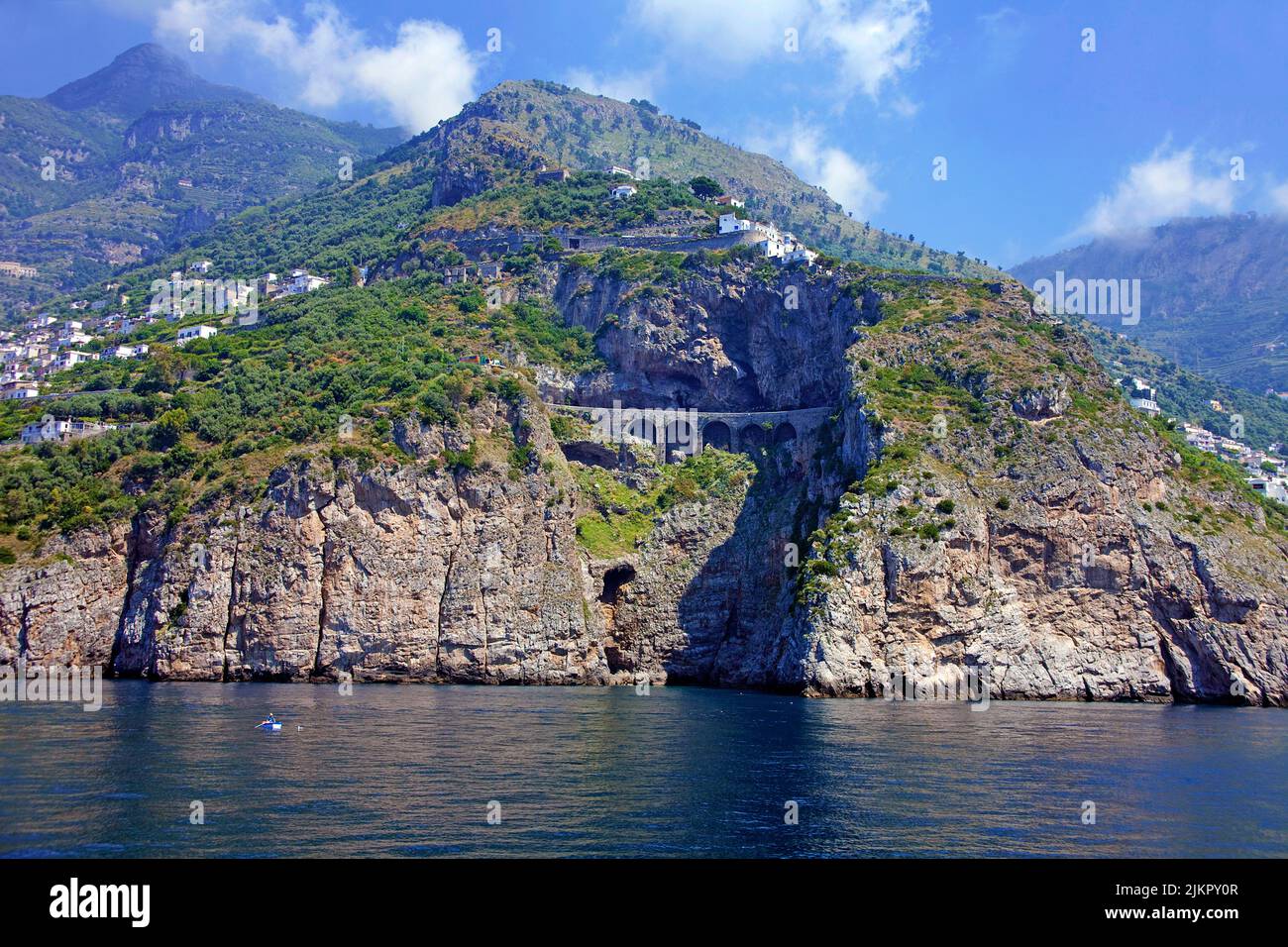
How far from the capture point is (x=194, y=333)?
116562mm

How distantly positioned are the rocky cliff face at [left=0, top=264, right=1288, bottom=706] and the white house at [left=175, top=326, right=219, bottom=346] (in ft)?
140

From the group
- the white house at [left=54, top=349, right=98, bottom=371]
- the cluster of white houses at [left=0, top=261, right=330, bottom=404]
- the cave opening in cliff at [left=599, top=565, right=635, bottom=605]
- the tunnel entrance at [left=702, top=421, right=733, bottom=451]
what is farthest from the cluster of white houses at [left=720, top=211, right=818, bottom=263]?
the white house at [left=54, top=349, right=98, bottom=371]

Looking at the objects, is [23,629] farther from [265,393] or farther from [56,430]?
[265,393]

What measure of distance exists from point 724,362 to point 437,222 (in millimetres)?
45846

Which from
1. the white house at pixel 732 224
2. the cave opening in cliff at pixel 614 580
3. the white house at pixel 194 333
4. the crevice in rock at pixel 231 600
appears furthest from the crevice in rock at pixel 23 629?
the white house at pixel 732 224

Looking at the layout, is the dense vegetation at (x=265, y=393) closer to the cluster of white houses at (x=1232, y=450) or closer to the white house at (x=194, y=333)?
the white house at (x=194, y=333)

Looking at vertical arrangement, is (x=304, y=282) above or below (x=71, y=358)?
A: above

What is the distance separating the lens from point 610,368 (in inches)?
4242

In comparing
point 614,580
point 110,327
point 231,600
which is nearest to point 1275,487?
point 614,580

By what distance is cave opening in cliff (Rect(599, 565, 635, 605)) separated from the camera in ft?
288

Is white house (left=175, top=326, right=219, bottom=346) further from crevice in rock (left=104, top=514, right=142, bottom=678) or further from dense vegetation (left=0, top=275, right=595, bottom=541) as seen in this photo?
crevice in rock (left=104, top=514, right=142, bottom=678)

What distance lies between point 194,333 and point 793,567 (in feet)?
235
